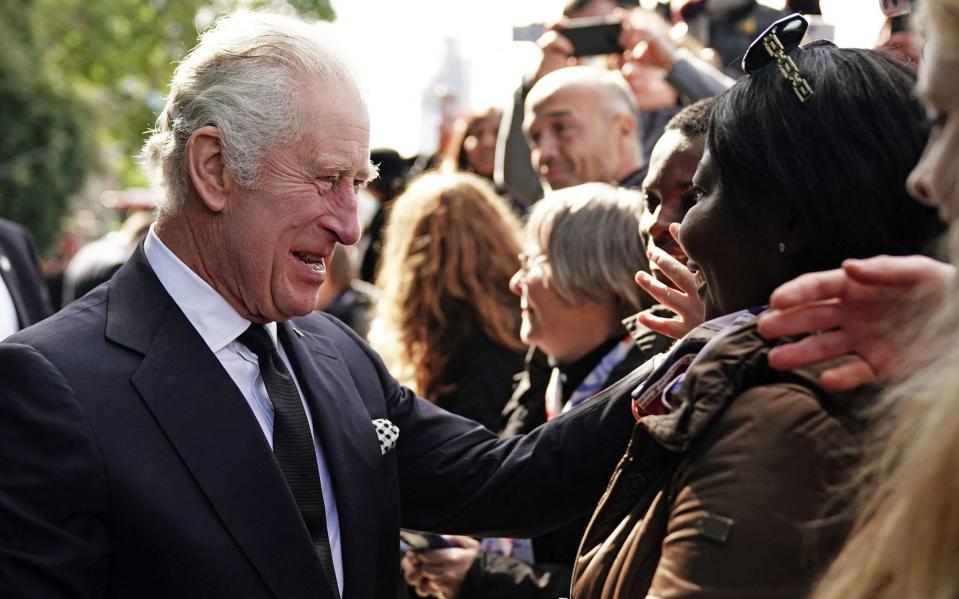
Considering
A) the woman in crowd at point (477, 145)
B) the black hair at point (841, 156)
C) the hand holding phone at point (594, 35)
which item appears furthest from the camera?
the woman in crowd at point (477, 145)

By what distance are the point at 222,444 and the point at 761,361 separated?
1.23 m

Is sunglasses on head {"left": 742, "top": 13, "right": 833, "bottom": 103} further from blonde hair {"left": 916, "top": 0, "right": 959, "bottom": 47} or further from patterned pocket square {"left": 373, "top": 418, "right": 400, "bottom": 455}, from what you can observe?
patterned pocket square {"left": 373, "top": 418, "right": 400, "bottom": 455}

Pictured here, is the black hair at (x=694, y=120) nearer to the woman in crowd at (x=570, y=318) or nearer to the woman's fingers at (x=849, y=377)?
the woman in crowd at (x=570, y=318)

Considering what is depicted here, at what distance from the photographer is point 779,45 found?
203 centimetres

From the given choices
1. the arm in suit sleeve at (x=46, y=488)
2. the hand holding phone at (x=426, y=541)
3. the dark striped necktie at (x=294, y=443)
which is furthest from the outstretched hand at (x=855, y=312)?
the hand holding phone at (x=426, y=541)

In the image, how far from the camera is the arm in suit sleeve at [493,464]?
112 inches

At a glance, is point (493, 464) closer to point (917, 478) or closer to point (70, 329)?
point (70, 329)

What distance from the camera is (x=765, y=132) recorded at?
1.96m

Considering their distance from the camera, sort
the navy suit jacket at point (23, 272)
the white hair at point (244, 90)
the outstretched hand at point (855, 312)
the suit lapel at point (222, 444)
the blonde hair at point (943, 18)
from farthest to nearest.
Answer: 1. the navy suit jacket at point (23, 272)
2. the white hair at point (244, 90)
3. the suit lapel at point (222, 444)
4. the outstretched hand at point (855, 312)
5. the blonde hair at point (943, 18)

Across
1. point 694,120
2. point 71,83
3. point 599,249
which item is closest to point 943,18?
point 694,120

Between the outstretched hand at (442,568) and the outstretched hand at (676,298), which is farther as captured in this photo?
the outstretched hand at (442,568)

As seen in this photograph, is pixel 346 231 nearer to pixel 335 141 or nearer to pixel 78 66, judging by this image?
pixel 335 141

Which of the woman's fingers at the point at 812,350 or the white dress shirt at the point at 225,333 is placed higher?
the woman's fingers at the point at 812,350

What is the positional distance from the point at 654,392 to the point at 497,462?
1.03m
